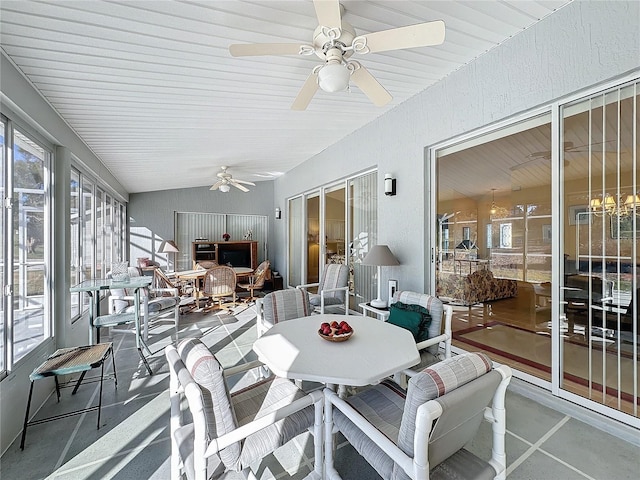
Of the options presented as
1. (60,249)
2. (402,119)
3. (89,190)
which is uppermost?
(402,119)

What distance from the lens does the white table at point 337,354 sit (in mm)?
1471

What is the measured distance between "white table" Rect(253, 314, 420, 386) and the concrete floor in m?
0.65

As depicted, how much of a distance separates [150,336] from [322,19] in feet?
14.1

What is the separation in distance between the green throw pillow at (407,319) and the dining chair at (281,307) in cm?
81

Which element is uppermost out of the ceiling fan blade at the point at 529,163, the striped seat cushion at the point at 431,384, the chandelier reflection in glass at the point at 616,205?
the ceiling fan blade at the point at 529,163

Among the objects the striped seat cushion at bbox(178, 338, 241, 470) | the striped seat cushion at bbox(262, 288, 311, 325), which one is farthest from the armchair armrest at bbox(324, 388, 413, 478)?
the striped seat cushion at bbox(262, 288, 311, 325)

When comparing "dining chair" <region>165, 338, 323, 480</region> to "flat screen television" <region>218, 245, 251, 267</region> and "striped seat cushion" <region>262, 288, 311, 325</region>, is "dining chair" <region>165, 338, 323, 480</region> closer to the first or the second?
"striped seat cushion" <region>262, 288, 311, 325</region>

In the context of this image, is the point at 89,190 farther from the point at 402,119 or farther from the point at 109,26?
the point at 402,119

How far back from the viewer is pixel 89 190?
413cm

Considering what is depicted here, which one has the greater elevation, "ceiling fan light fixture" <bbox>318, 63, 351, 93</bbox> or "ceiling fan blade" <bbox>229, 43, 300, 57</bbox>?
"ceiling fan blade" <bbox>229, 43, 300, 57</bbox>

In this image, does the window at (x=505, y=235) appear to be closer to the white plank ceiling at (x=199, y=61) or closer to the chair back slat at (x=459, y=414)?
the white plank ceiling at (x=199, y=61)

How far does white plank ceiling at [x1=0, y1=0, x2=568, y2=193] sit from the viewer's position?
5.90 feet

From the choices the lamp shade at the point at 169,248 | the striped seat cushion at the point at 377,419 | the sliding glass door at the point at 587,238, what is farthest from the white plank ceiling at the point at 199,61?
the lamp shade at the point at 169,248

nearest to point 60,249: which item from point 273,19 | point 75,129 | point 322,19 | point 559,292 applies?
point 75,129
